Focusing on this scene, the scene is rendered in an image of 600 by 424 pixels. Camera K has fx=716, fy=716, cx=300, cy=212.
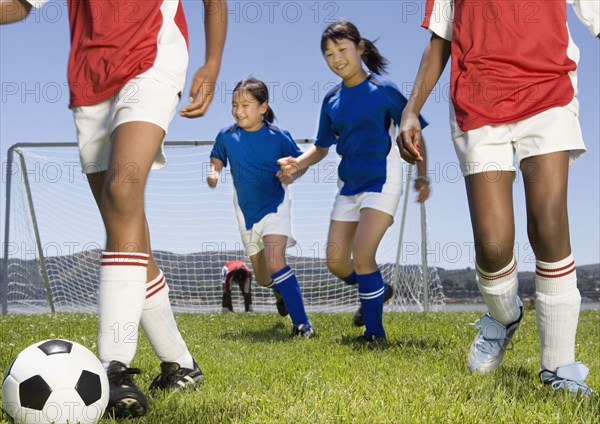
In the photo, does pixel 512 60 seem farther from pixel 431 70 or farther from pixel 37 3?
pixel 37 3

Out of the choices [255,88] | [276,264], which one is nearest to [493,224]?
[276,264]

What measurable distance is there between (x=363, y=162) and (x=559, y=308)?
2317 millimetres

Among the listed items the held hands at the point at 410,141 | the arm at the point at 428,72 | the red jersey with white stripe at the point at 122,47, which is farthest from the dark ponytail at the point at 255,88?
the red jersey with white stripe at the point at 122,47

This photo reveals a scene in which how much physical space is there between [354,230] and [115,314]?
9.94 ft

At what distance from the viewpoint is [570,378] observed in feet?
9.28

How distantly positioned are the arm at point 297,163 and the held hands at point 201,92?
2.59 m

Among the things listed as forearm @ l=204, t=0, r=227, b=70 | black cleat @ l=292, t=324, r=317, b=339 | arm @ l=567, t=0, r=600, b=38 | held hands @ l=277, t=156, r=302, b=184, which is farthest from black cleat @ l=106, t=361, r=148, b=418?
black cleat @ l=292, t=324, r=317, b=339

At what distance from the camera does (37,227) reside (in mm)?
10867

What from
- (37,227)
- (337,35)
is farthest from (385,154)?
(37,227)

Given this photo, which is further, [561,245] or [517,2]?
[517,2]

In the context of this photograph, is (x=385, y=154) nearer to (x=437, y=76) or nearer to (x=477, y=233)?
(x=437, y=76)

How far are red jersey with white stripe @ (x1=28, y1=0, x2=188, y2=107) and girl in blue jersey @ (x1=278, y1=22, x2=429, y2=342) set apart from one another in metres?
2.43

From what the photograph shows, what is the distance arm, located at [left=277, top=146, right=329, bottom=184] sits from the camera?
5297mm

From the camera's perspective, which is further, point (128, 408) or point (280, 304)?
point (280, 304)
